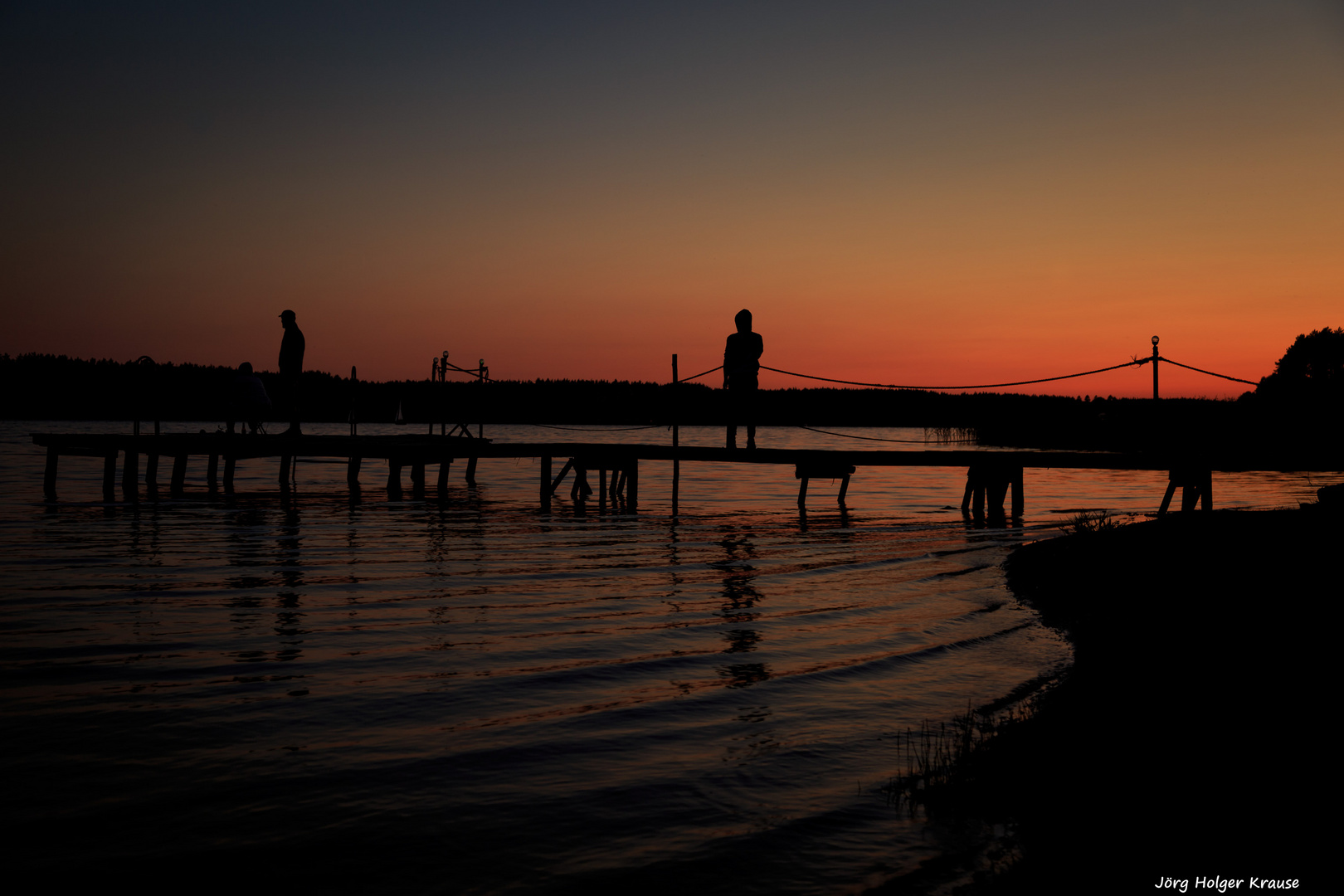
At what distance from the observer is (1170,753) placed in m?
4.01

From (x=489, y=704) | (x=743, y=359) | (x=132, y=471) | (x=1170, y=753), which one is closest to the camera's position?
(x=1170, y=753)

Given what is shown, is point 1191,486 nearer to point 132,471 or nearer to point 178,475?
point 132,471

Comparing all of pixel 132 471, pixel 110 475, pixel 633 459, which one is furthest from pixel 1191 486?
pixel 110 475

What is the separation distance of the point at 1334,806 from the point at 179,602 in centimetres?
791

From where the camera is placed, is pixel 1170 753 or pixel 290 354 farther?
pixel 290 354

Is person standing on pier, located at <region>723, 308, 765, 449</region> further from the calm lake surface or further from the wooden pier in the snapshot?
the calm lake surface

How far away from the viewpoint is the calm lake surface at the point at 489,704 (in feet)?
11.1

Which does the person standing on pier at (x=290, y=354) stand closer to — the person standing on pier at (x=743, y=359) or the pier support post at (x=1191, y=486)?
the person standing on pier at (x=743, y=359)

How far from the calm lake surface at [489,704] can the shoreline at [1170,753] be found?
0.38 metres

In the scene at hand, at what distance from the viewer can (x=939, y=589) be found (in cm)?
925

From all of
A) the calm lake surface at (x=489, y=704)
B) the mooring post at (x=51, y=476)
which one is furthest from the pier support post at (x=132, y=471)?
the calm lake surface at (x=489, y=704)

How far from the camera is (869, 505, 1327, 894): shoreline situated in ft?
10.3

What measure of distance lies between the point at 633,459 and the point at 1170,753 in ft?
52.0

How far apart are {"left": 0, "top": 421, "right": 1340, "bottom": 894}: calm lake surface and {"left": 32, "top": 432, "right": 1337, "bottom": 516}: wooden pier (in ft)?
19.8
